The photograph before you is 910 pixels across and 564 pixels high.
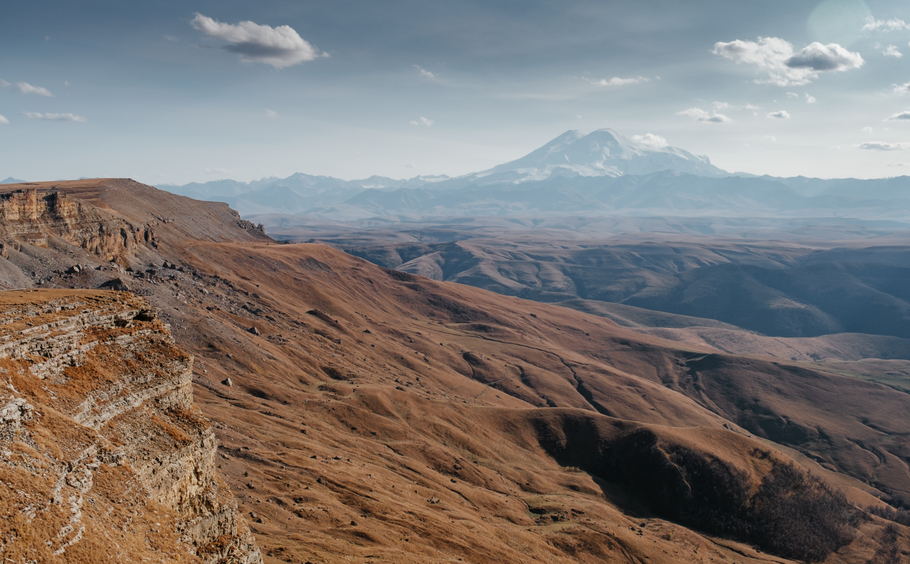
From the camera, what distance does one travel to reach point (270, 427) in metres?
95.3

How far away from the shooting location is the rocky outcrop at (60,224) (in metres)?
114

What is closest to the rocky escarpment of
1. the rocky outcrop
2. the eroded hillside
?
the eroded hillside

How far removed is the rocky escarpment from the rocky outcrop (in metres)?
97.8

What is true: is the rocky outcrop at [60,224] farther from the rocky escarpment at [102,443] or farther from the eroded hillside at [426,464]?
the rocky escarpment at [102,443]

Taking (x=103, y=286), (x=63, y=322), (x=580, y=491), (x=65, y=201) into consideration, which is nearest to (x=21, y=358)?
(x=63, y=322)

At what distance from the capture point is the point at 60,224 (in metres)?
126

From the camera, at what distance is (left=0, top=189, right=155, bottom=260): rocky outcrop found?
113688mm

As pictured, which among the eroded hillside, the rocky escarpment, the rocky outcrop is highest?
the rocky outcrop

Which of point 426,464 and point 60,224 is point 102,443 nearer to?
point 426,464

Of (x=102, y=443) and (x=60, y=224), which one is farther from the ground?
(x=60, y=224)

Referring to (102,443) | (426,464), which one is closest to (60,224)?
(426,464)

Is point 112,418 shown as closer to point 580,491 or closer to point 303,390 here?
point 303,390

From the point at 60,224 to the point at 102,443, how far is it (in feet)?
414

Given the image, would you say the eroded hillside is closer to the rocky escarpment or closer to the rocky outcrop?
the rocky outcrop
